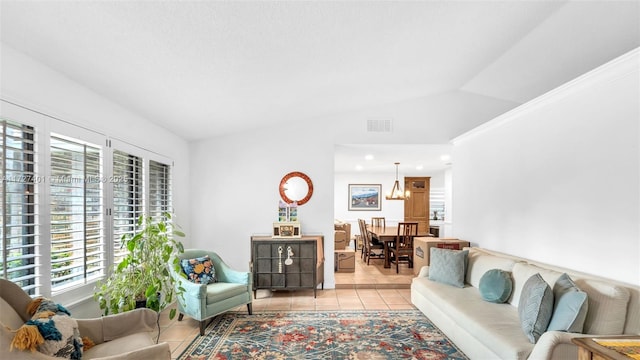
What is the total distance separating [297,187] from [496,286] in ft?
9.44

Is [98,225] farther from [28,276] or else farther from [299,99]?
[299,99]

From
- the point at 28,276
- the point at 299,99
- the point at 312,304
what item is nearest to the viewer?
the point at 28,276

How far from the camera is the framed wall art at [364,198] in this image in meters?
9.19

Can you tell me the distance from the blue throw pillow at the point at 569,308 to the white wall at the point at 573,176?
0.45 meters

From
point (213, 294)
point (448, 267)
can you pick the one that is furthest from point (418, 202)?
point (213, 294)

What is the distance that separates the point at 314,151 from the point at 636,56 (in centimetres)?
356

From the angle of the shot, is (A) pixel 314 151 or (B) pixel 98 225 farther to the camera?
(A) pixel 314 151

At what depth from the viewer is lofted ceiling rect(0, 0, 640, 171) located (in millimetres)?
1897

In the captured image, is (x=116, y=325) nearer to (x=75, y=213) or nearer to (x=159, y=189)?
(x=75, y=213)

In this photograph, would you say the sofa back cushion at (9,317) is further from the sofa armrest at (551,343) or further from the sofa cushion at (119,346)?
the sofa armrest at (551,343)

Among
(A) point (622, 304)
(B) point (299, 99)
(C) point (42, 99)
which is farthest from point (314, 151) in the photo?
(A) point (622, 304)

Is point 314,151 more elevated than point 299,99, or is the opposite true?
point 299,99

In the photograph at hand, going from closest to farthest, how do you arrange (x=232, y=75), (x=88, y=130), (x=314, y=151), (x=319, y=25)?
(x=319, y=25) < (x=88, y=130) < (x=232, y=75) < (x=314, y=151)

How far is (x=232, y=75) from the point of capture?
113 inches
